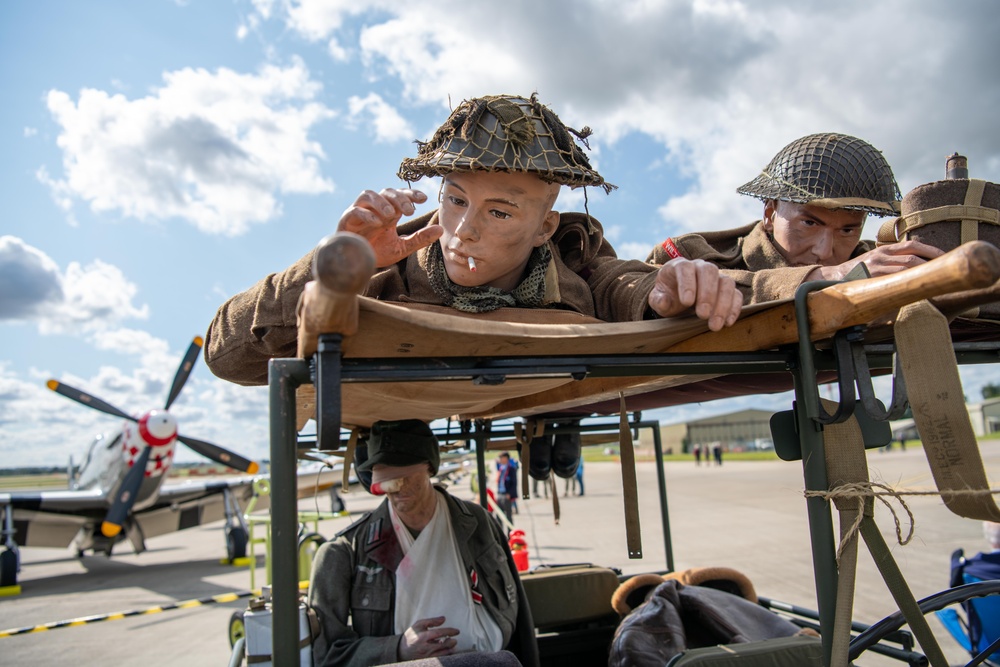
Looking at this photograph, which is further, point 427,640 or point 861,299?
point 427,640

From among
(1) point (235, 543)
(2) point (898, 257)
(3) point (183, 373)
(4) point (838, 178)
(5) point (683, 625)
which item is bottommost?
(1) point (235, 543)

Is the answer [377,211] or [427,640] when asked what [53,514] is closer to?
[427,640]

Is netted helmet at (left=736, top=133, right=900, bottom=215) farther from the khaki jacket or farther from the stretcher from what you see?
the khaki jacket

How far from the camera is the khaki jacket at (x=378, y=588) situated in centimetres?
233

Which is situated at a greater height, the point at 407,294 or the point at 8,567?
the point at 407,294

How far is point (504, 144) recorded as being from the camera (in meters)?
1.65

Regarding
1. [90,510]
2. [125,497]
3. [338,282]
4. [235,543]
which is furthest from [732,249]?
[90,510]

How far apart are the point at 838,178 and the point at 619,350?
1230mm

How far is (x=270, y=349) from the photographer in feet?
5.04

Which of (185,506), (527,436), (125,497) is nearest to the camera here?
(527,436)

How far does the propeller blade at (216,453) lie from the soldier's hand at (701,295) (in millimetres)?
17919

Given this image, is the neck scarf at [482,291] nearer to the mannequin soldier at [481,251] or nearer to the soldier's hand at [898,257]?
the mannequin soldier at [481,251]

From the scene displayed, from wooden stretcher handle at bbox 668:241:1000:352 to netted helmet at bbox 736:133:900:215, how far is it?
92 cm

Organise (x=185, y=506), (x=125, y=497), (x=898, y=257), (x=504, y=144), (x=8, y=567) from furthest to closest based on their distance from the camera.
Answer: (x=185, y=506) < (x=125, y=497) < (x=8, y=567) < (x=504, y=144) < (x=898, y=257)
